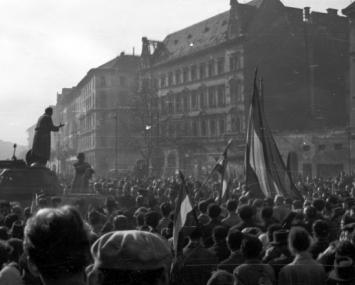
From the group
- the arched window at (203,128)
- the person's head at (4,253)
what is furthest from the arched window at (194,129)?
the person's head at (4,253)

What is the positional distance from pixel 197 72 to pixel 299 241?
20.1m

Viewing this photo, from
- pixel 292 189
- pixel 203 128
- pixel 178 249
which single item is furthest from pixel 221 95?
pixel 178 249

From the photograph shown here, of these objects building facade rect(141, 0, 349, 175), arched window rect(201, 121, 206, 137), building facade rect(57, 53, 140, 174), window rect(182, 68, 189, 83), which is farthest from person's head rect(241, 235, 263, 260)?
window rect(182, 68, 189, 83)

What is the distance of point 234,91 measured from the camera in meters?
24.9

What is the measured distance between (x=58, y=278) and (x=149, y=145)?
68.6 feet

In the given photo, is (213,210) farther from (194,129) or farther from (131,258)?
(194,129)

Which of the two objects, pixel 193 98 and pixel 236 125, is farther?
pixel 236 125

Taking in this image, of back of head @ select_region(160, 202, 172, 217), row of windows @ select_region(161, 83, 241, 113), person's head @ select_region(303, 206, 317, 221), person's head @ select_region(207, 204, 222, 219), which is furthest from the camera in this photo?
row of windows @ select_region(161, 83, 241, 113)

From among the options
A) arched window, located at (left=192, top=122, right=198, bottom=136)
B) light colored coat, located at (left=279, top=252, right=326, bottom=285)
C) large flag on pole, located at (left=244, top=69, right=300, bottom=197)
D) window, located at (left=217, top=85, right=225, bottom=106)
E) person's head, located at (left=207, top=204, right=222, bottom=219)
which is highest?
window, located at (left=217, top=85, right=225, bottom=106)

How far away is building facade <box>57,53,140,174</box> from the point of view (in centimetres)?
1973

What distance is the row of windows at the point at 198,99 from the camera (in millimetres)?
22125

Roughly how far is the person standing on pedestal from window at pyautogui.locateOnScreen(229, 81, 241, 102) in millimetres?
12643

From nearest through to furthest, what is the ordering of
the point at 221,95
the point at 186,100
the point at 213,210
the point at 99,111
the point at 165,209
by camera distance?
the point at 213,210 → the point at 165,209 → the point at 99,111 → the point at 186,100 → the point at 221,95

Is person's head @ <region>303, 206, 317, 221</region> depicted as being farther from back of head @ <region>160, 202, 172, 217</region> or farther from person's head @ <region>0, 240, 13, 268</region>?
person's head @ <region>0, 240, 13, 268</region>
